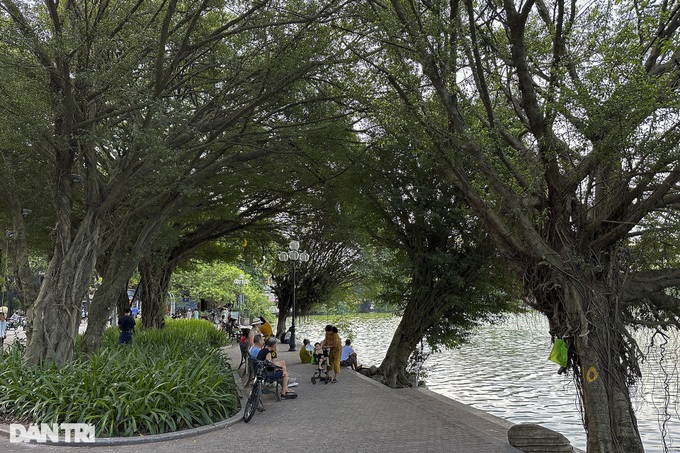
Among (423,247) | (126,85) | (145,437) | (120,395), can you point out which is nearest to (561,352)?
(145,437)

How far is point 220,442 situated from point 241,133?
7.06 metres

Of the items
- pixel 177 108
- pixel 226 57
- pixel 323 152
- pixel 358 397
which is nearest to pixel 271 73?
pixel 226 57

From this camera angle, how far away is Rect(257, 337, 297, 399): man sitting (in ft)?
34.2

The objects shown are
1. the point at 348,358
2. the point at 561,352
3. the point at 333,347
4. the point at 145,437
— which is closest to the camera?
the point at 145,437

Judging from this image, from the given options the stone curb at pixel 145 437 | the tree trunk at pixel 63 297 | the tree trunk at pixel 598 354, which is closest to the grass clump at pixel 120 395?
the stone curb at pixel 145 437

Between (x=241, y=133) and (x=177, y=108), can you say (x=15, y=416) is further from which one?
(x=241, y=133)

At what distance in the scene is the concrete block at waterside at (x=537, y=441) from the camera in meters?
7.96

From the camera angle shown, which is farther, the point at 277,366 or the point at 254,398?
the point at 277,366

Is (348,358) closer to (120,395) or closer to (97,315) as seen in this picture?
(97,315)

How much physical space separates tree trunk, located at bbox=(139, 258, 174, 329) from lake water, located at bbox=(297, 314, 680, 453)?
799 centimetres

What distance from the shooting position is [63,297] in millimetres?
11109

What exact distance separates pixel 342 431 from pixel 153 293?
1766 centimetres

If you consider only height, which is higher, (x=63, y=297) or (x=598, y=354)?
(x=63, y=297)

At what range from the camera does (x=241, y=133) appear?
41.6 ft
